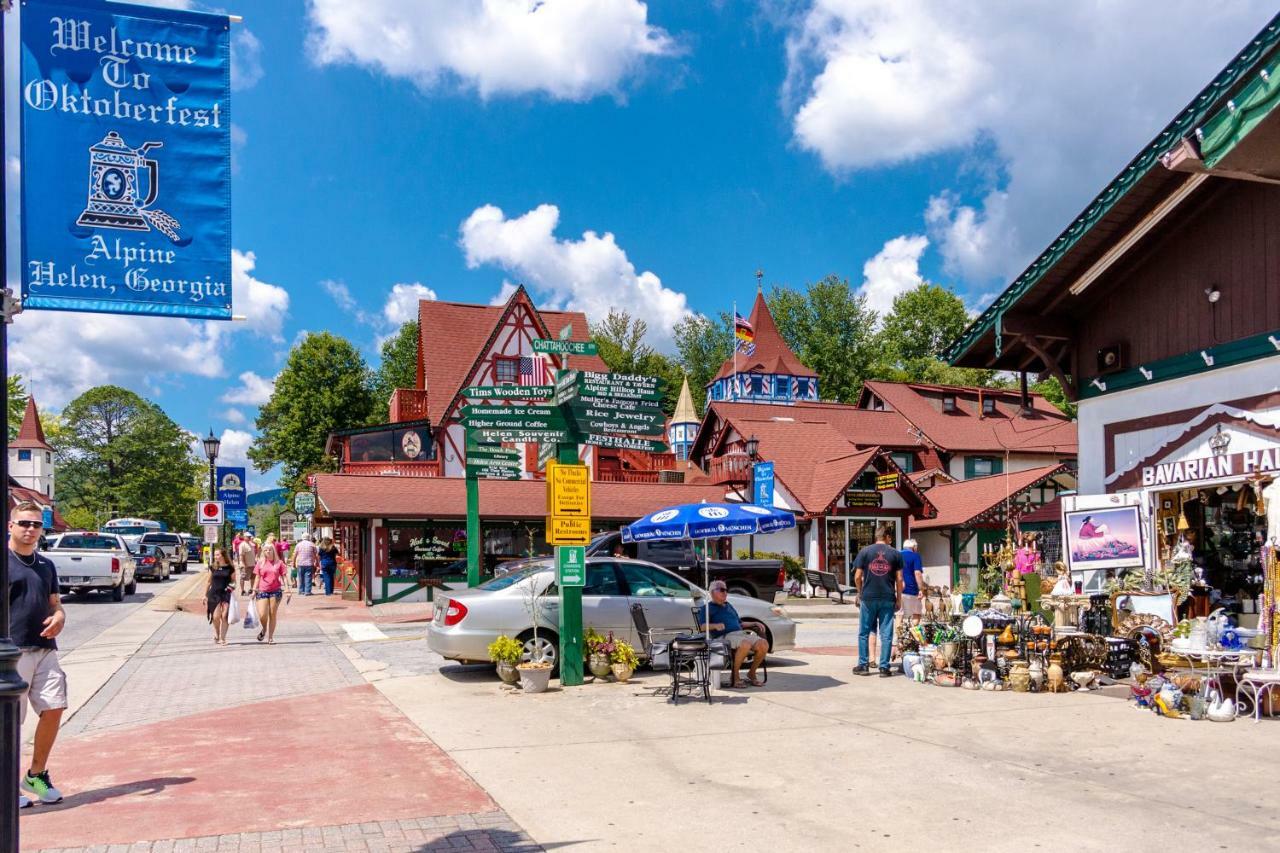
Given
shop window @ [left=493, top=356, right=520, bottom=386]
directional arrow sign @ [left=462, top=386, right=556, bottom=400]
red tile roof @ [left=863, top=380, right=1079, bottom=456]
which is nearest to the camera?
directional arrow sign @ [left=462, top=386, right=556, bottom=400]

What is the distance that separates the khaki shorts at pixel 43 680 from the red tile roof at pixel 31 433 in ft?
307

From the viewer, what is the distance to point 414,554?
28156 millimetres

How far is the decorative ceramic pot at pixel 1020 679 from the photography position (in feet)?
37.2

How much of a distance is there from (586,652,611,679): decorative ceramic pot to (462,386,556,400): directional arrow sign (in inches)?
128

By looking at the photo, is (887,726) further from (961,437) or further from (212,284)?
(961,437)

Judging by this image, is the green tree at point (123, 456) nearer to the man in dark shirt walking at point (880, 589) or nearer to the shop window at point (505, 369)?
the shop window at point (505, 369)

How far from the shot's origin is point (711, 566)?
1972 centimetres

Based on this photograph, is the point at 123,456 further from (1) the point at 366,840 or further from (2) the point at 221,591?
(1) the point at 366,840

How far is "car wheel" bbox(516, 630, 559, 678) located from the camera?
38.3 ft

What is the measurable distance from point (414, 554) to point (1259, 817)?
24.0 meters

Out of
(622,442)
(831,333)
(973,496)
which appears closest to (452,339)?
(973,496)

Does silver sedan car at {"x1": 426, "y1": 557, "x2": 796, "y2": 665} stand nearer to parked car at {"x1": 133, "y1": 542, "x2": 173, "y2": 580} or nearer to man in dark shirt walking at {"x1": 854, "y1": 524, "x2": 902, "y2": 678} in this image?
man in dark shirt walking at {"x1": 854, "y1": 524, "x2": 902, "y2": 678}

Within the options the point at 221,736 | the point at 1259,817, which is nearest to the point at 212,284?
the point at 221,736

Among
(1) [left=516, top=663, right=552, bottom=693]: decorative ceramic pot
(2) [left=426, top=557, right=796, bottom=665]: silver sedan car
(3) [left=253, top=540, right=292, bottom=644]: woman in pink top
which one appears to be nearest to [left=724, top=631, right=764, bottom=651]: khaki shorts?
(2) [left=426, top=557, right=796, bottom=665]: silver sedan car
